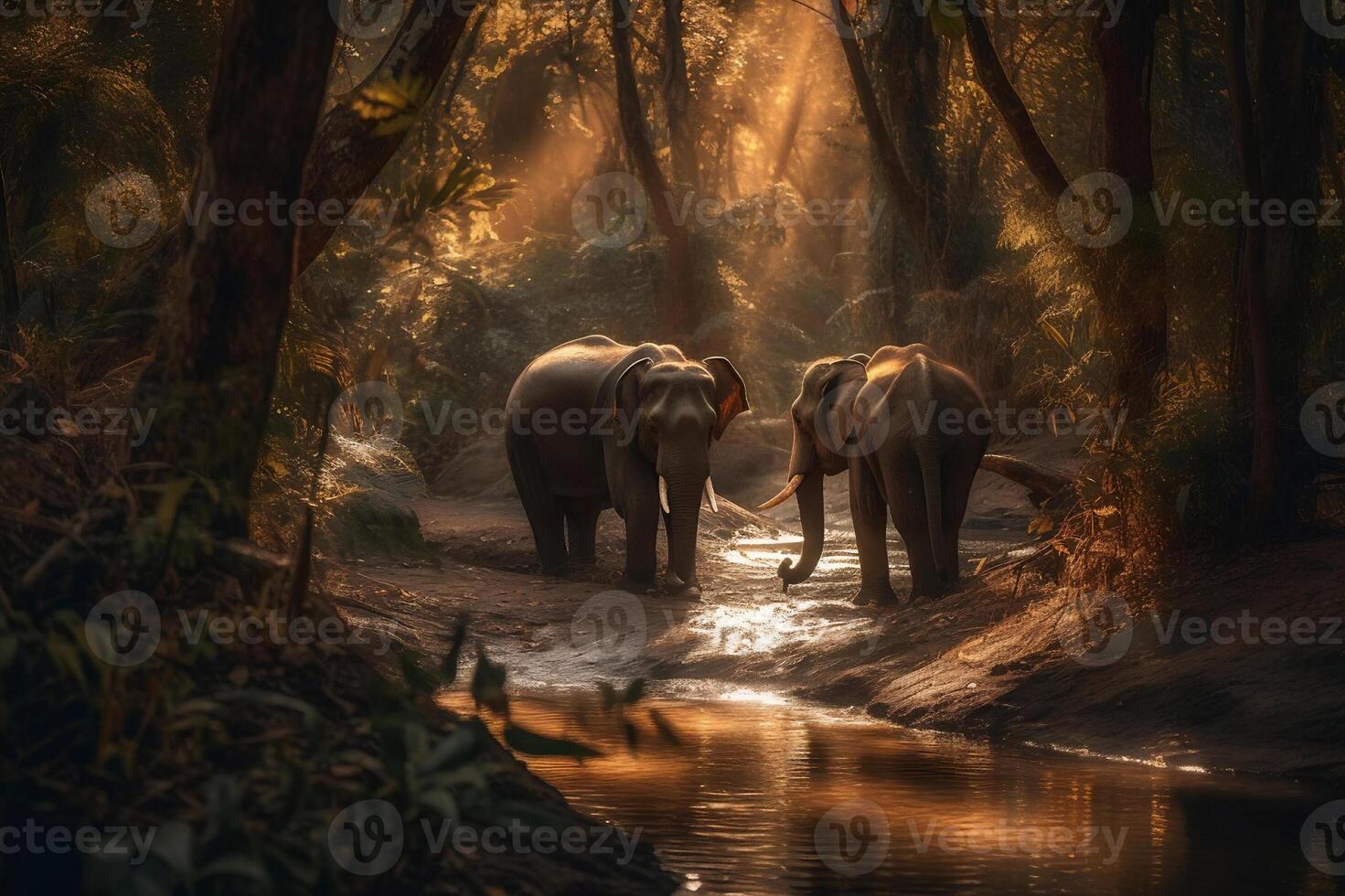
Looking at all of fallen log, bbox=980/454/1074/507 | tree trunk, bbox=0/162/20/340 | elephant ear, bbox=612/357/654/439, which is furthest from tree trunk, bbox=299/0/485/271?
elephant ear, bbox=612/357/654/439

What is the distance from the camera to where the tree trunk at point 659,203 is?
80.2 ft

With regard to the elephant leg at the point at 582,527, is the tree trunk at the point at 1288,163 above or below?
above

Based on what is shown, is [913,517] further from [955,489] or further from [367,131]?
[367,131]

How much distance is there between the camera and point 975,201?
78.0 feet

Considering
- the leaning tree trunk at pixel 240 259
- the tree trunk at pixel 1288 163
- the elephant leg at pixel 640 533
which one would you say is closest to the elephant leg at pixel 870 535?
the elephant leg at pixel 640 533

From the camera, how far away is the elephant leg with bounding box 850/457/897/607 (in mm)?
13953

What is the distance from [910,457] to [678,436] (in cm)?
260

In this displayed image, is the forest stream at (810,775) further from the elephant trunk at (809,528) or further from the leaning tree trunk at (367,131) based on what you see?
the leaning tree trunk at (367,131)

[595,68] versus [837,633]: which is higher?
[595,68]

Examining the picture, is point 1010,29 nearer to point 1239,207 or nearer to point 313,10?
point 1239,207

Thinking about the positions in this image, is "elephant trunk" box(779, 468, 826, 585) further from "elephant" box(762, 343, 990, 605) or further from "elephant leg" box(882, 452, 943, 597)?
"elephant leg" box(882, 452, 943, 597)

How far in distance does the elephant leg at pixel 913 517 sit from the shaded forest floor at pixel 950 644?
0.39 meters

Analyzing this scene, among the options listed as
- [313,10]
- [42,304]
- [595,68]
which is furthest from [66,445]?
[595,68]

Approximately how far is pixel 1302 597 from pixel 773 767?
119 inches
